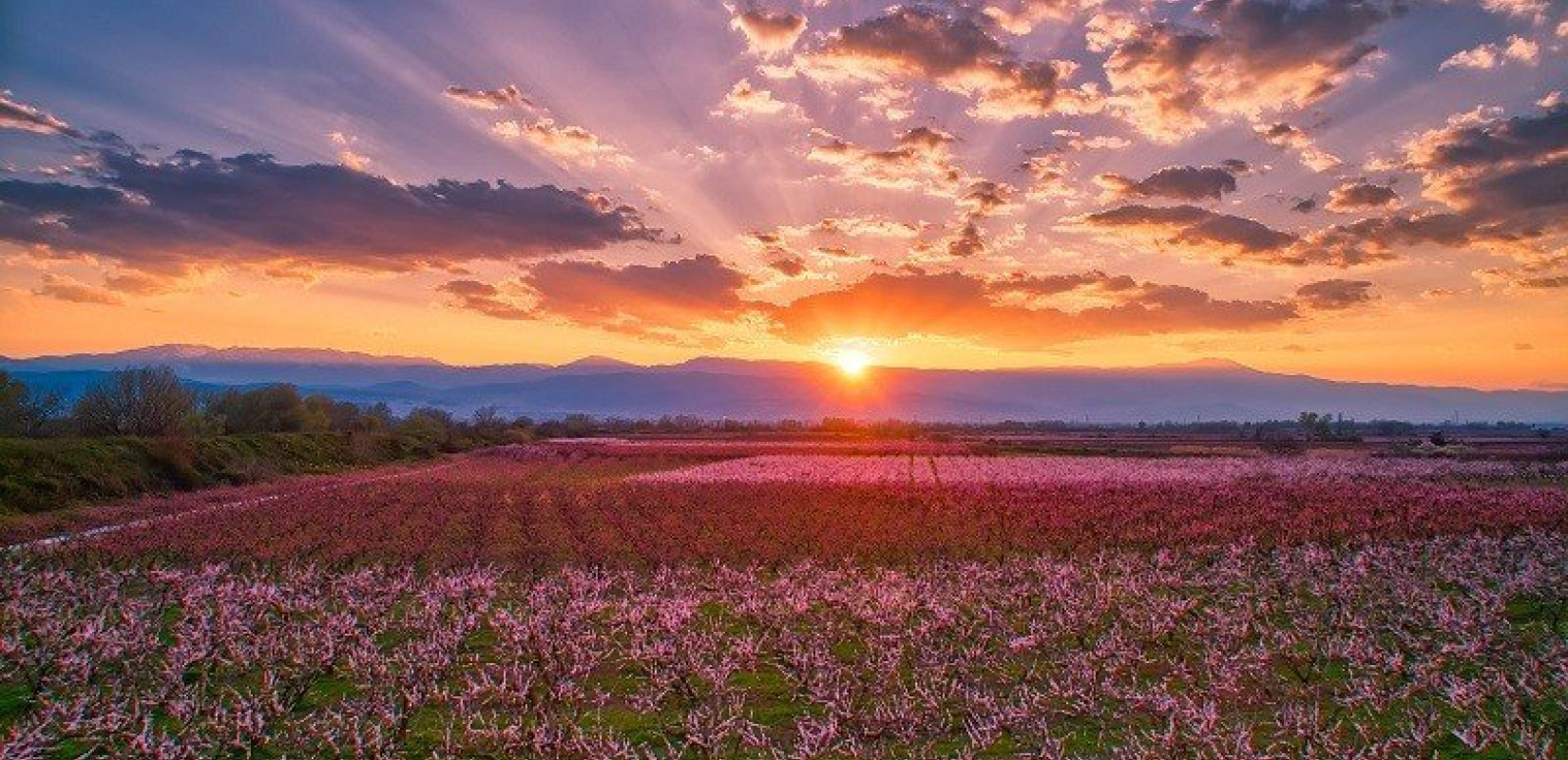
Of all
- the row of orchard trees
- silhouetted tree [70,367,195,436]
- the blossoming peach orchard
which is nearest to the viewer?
the blossoming peach orchard

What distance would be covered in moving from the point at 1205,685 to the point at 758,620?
8568 millimetres

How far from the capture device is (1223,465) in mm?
61062

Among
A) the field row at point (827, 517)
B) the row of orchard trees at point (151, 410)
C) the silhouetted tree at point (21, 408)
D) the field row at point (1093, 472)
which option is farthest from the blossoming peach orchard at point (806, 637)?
the row of orchard trees at point (151, 410)

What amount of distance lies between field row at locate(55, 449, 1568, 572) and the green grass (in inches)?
331

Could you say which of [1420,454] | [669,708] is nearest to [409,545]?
[669,708]

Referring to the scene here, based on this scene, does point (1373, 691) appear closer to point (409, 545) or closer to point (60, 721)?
point (60, 721)

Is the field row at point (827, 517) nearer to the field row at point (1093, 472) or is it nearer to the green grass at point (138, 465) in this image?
the field row at point (1093, 472)

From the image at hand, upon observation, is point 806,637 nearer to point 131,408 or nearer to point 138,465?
point 138,465

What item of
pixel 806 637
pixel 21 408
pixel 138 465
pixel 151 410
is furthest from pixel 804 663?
pixel 21 408

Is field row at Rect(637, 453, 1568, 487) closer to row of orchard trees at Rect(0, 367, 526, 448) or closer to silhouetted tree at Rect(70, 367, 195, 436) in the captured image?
silhouetted tree at Rect(70, 367, 195, 436)

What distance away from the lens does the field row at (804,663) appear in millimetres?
12383

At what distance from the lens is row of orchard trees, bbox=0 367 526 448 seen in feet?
209

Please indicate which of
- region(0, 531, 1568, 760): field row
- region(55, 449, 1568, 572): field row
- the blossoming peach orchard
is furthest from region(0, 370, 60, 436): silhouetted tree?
region(0, 531, 1568, 760): field row

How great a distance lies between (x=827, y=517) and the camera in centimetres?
3541
